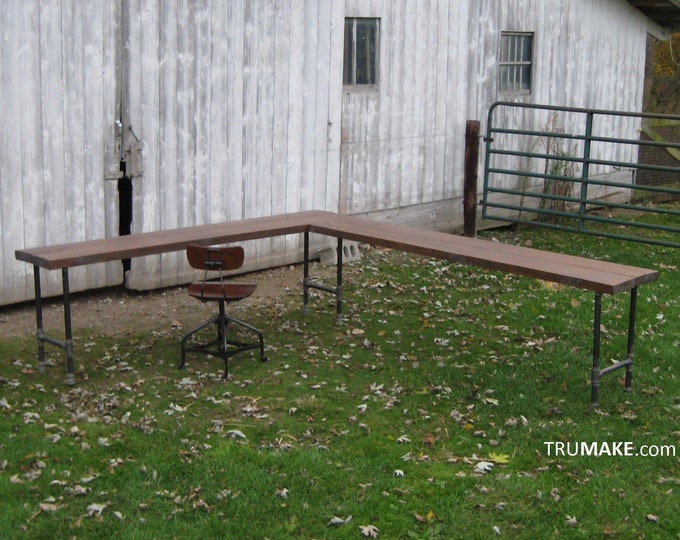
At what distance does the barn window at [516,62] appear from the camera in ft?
42.7

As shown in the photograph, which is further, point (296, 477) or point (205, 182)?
point (205, 182)

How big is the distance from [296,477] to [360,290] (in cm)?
422

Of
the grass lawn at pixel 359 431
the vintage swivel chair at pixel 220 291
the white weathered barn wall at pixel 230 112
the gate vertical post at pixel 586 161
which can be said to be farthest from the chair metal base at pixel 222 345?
the gate vertical post at pixel 586 161

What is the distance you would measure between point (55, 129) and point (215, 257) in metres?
2.08

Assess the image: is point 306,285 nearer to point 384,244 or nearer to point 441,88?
point 384,244

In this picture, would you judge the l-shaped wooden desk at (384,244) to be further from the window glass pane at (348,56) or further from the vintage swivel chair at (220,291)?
the window glass pane at (348,56)

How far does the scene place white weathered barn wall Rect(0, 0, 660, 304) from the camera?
859cm

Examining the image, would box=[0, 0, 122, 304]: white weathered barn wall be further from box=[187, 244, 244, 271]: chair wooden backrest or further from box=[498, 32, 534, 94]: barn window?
box=[498, 32, 534, 94]: barn window

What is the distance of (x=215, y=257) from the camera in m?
7.54

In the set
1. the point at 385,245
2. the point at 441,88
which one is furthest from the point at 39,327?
the point at 441,88

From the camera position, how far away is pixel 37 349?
26.1 ft

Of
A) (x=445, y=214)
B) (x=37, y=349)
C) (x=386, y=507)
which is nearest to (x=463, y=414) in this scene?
(x=386, y=507)

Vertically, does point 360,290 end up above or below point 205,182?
below

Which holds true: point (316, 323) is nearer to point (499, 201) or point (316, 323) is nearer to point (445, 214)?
point (445, 214)
